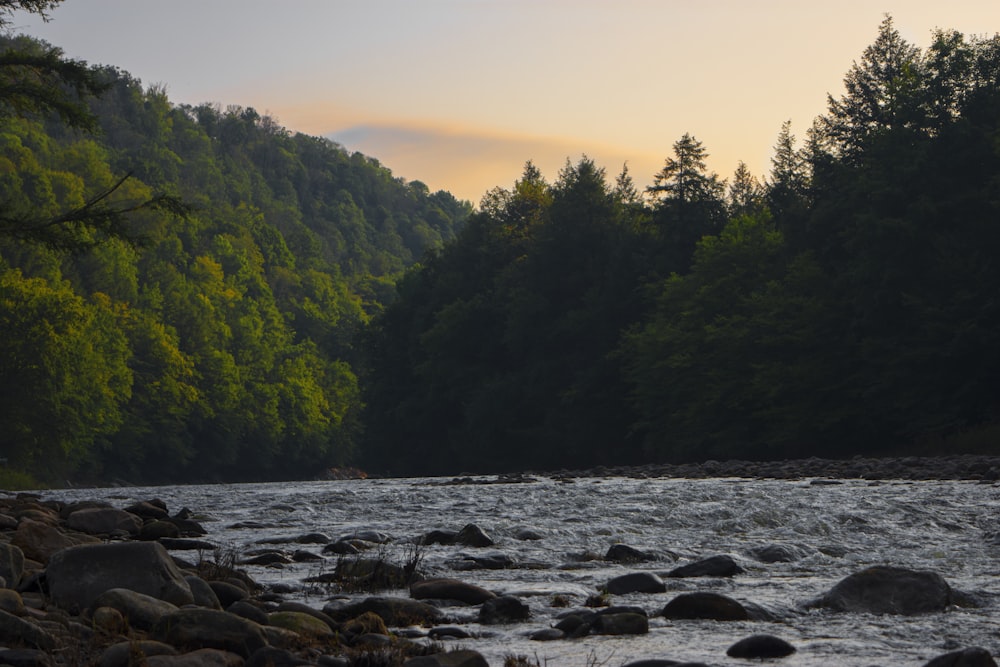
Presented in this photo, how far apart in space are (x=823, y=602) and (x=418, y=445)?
64.1 meters

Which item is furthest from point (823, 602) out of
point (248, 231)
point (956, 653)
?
point (248, 231)

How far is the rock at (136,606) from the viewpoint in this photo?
8164 millimetres

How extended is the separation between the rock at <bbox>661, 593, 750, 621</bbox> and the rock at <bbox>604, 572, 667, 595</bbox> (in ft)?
3.87

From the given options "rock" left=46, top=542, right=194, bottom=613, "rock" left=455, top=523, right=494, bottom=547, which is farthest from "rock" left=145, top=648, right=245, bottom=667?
"rock" left=455, top=523, right=494, bottom=547

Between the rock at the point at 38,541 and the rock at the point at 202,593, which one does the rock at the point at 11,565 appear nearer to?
the rock at the point at 202,593

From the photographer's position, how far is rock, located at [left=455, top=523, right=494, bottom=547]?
15.6m

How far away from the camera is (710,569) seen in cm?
1257

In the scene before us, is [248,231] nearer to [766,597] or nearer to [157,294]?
[157,294]

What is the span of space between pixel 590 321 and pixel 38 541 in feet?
177

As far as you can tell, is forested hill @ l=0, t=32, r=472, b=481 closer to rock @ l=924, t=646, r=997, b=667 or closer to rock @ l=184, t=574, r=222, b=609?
rock @ l=184, t=574, r=222, b=609

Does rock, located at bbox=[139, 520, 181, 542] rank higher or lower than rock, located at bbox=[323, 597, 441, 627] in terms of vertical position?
lower

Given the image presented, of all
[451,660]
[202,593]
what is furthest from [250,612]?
[451,660]

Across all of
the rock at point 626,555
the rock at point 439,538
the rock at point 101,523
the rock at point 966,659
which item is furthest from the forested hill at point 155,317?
the rock at point 966,659

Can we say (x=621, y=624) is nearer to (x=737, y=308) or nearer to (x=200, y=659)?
(x=200, y=659)
